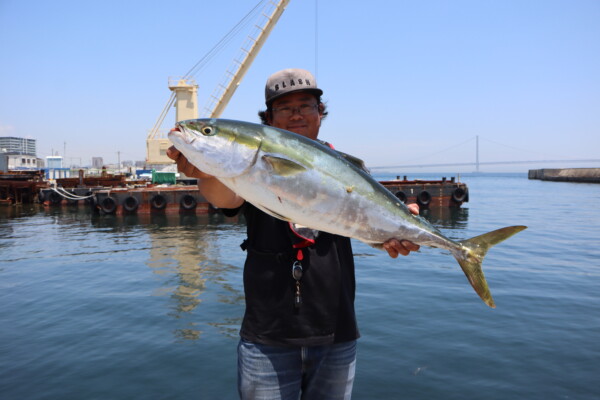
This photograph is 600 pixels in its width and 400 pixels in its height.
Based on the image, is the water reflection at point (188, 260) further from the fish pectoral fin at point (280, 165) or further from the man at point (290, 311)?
the fish pectoral fin at point (280, 165)

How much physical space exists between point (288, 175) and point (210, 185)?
651 millimetres

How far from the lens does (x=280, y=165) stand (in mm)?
2686

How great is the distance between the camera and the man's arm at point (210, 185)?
2.80m

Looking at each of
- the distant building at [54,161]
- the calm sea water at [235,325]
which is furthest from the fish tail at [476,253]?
the distant building at [54,161]

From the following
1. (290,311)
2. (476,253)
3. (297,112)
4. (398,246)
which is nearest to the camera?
(290,311)

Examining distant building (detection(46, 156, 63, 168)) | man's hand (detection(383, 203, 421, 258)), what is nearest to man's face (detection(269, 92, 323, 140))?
man's hand (detection(383, 203, 421, 258))

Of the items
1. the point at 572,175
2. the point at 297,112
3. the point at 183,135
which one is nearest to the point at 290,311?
the point at 183,135

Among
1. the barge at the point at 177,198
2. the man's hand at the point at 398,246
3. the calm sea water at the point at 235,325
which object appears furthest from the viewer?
the barge at the point at 177,198

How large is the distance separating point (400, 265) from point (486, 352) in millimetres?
6720

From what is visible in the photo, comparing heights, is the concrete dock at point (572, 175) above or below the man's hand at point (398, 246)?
above

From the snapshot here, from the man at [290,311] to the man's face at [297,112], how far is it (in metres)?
0.83

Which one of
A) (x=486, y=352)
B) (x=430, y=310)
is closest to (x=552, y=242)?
(x=430, y=310)

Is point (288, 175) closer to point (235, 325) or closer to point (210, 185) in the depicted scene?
point (210, 185)

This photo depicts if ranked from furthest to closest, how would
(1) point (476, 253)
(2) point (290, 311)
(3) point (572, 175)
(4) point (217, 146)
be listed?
(3) point (572, 175), (1) point (476, 253), (2) point (290, 311), (4) point (217, 146)
